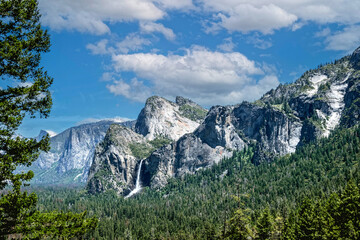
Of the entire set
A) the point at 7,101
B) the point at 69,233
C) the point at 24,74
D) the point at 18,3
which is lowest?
the point at 69,233

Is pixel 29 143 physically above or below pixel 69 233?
above

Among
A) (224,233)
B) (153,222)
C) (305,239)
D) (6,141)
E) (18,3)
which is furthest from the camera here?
(153,222)

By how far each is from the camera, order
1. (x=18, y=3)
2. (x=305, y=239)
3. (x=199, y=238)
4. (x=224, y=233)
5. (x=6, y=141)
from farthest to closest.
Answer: (x=199, y=238) < (x=305, y=239) < (x=224, y=233) < (x=18, y=3) < (x=6, y=141)

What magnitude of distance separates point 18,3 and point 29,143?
25.3 feet

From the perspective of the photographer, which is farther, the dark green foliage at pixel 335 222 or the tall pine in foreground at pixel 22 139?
the dark green foliage at pixel 335 222

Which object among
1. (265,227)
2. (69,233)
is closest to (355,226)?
(265,227)

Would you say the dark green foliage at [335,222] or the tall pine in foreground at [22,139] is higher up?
the tall pine in foreground at [22,139]

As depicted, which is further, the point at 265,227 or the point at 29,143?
the point at 265,227

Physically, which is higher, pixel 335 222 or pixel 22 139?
pixel 22 139

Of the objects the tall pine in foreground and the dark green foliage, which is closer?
the tall pine in foreground

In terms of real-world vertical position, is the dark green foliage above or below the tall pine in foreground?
below

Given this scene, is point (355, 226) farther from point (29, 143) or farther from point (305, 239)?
point (29, 143)

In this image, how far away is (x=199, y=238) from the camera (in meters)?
119

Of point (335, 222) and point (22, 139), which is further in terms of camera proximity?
point (335, 222)
